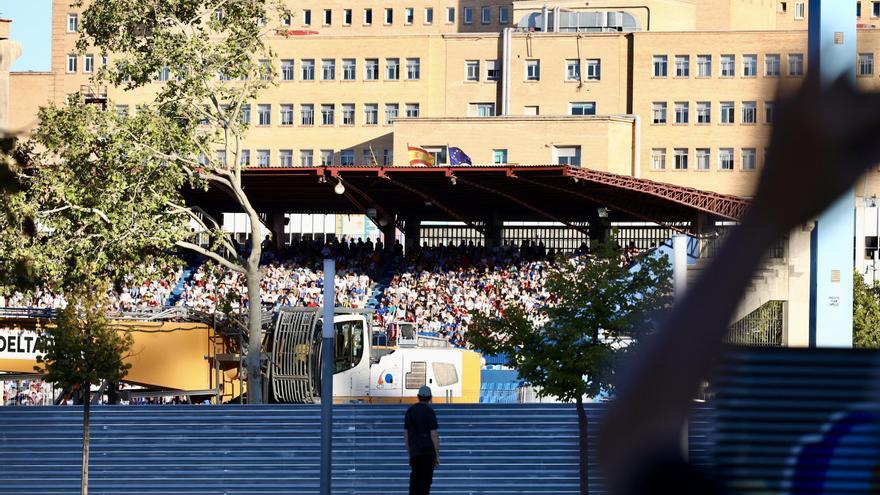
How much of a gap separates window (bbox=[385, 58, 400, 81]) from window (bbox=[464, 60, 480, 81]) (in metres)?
4.66

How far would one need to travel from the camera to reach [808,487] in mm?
2395

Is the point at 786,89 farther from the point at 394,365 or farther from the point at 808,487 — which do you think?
the point at 394,365

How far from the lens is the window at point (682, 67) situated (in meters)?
75.8

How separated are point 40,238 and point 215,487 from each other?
1450 centimetres

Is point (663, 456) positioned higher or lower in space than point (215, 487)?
higher

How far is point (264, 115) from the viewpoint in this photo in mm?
84125

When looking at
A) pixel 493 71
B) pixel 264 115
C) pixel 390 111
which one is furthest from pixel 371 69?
pixel 493 71

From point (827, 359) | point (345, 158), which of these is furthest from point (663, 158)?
point (827, 359)

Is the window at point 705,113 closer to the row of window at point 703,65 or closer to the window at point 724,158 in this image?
the row of window at point 703,65

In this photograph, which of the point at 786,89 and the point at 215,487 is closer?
the point at 786,89

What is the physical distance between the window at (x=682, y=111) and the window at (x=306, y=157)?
2299 centimetres

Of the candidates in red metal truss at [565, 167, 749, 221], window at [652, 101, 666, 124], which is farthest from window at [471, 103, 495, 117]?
red metal truss at [565, 167, 749, 221]

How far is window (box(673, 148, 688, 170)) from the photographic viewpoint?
76.8m

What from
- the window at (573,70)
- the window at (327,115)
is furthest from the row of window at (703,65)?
the window at (327,115)
